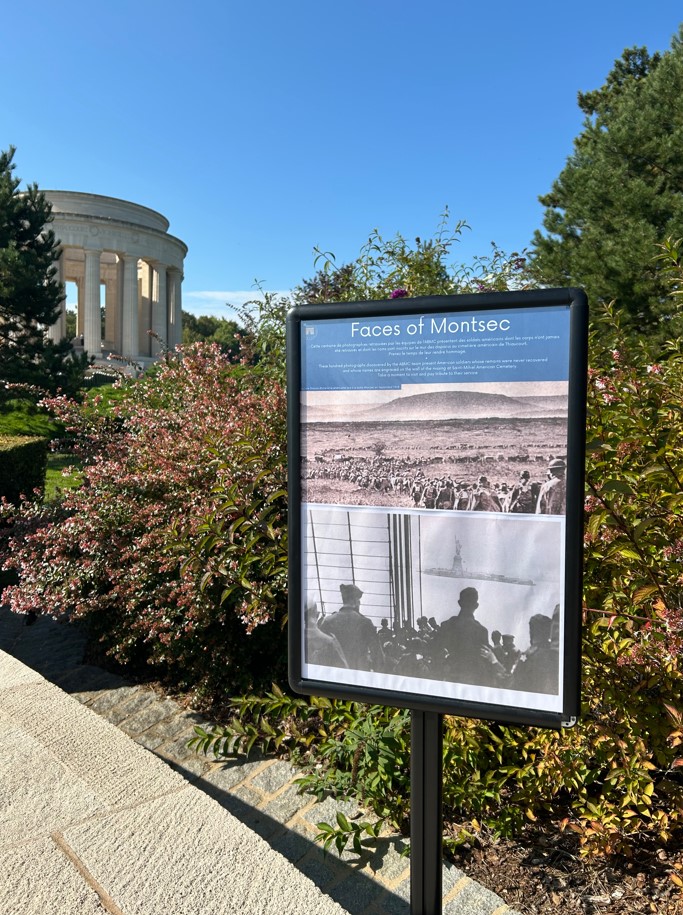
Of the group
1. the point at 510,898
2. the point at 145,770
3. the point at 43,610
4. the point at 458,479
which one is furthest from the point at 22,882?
the point at 43,610

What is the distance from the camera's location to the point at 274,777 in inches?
125

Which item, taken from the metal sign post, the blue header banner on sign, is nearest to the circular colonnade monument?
the blue header banner on sign

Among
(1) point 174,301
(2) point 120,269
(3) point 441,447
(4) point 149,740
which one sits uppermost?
(2) point 120,269

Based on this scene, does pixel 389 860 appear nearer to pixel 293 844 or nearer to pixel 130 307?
pixel 293 844

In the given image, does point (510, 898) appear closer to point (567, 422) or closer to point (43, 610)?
point (567, 422)

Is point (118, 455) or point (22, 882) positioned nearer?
point (22, 882)

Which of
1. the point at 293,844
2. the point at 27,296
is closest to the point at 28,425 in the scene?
the point at 27,296

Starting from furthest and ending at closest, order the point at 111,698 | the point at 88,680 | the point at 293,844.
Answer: the point at 88,680, the point at 111,698, the point at 293,844

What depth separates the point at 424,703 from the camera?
5.36 ft

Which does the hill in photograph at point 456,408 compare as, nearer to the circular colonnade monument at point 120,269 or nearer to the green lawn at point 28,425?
the green lawn at point 28,425

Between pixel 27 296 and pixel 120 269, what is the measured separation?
23980mm

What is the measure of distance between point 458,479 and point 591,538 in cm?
84

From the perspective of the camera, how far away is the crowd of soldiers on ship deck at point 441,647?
1.52m

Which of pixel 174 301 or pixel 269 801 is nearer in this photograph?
pixel 269 801
